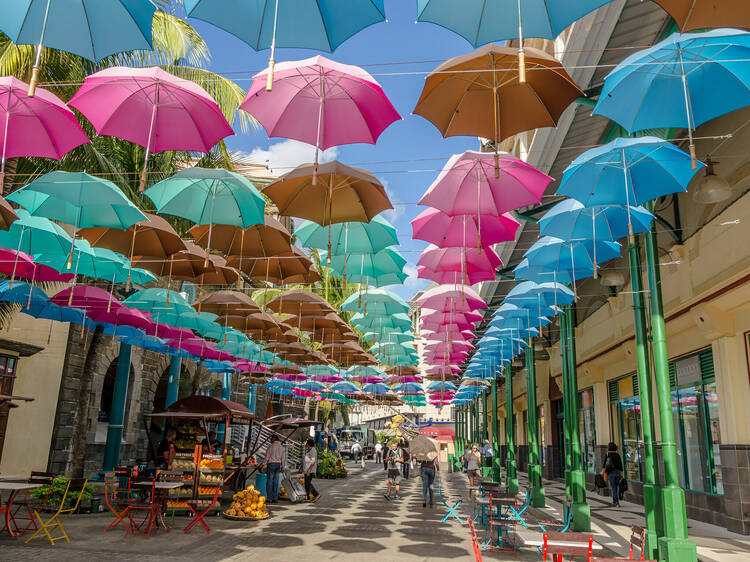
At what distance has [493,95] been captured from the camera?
7.77 metres

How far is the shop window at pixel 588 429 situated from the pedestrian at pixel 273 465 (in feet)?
38.5

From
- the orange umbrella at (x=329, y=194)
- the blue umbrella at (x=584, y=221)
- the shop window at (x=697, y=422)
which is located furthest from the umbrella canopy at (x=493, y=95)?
the shop window at (x=697, y=422)

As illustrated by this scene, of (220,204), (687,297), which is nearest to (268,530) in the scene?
(220,204)

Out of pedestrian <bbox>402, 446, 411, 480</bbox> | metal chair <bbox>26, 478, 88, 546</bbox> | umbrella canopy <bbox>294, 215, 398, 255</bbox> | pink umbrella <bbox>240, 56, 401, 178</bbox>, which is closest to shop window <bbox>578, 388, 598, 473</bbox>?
pedestrian <bbox>402, 446, 411, 480</bbox>

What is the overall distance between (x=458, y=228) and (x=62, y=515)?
10.9 m

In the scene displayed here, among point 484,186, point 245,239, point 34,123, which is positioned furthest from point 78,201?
point 484,186

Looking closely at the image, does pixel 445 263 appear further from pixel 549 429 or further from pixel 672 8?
pixel 549 429

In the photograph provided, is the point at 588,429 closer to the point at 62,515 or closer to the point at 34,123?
the point at 62,515

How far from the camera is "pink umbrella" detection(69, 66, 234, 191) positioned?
8312 millimetres

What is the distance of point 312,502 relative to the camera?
17.9 metres

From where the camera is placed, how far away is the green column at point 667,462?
8.47 meters

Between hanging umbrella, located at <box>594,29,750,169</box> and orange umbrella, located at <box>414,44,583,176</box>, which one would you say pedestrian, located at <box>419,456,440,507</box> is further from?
hanging umbrella, located at <box>594,29,750,169</box>

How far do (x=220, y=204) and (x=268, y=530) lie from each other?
6925 mm

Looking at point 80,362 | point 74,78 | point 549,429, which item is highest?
point 74,78
